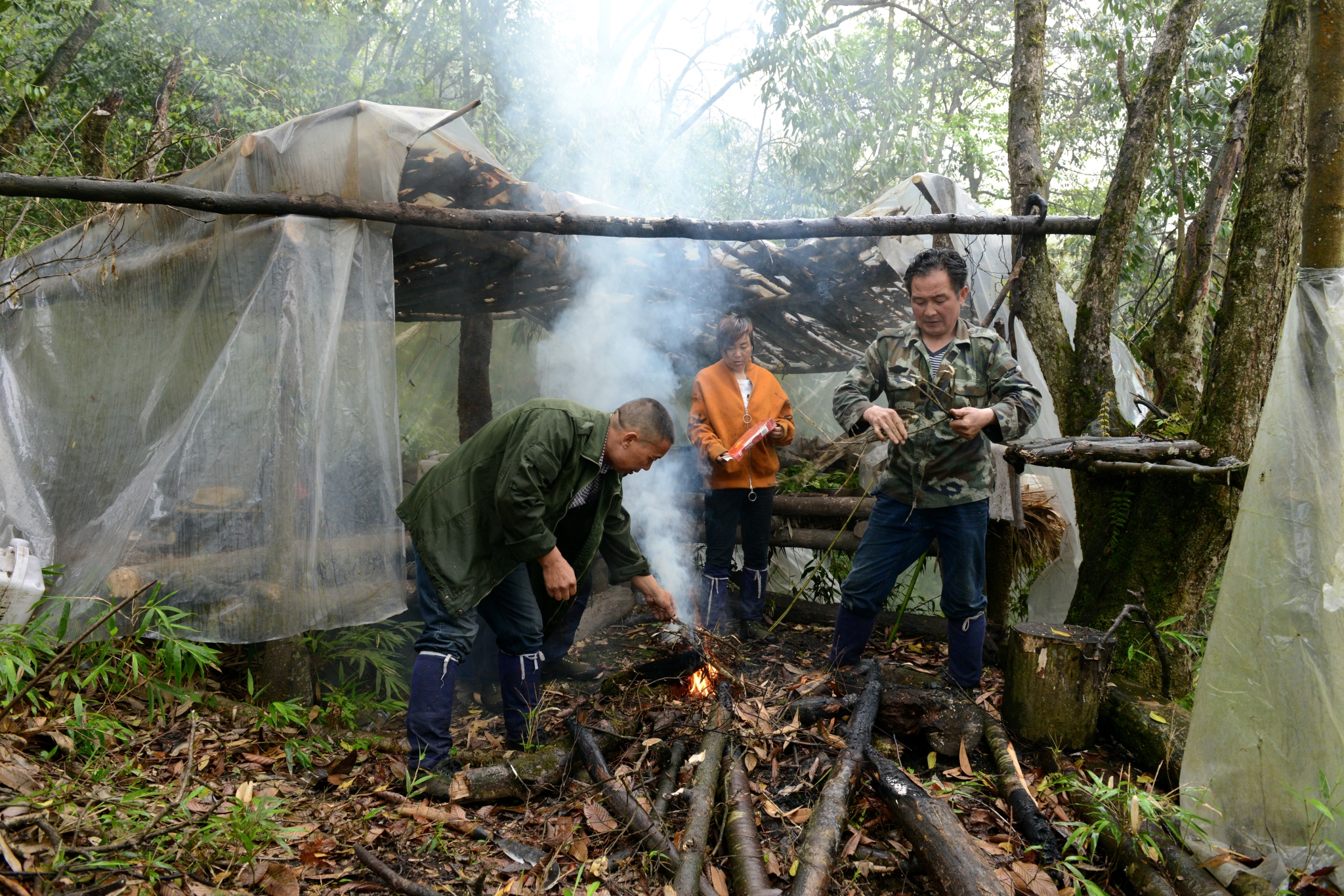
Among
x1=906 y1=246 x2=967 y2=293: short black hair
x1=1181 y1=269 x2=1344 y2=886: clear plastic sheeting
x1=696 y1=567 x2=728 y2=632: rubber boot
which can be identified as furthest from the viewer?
x1=696 y1=567 x2=728 y2=632: rubber boot

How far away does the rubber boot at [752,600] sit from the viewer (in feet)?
17.9

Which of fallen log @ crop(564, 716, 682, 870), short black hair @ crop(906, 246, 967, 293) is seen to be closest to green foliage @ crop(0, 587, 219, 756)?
fallen log @ crop(564, 716, 682, 870)

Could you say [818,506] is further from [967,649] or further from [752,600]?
[967,649]

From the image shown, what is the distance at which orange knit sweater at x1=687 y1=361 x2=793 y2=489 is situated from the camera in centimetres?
516

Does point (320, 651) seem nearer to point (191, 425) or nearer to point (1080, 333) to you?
point (191, 425)

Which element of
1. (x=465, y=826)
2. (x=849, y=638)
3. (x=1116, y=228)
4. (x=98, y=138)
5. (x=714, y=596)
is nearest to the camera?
(x=465, y=826)

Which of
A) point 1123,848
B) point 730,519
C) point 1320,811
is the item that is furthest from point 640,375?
point 1320,811

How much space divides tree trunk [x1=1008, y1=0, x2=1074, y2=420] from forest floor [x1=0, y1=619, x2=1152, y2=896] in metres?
2.12

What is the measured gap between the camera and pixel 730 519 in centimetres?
525

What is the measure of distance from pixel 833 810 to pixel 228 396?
3.17 m

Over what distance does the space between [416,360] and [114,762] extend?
6.34 metres

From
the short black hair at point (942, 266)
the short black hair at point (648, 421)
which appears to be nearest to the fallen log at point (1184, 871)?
the short black hair at point (648, 421)

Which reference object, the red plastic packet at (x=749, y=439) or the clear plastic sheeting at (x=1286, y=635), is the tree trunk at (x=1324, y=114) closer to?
the clear plastic sheeting at (x=1286, y=635)

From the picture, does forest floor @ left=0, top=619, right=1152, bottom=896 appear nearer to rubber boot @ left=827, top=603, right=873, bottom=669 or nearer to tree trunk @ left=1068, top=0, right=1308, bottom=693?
rubber boot @ left=827, top=603, right=873, bottom=669
